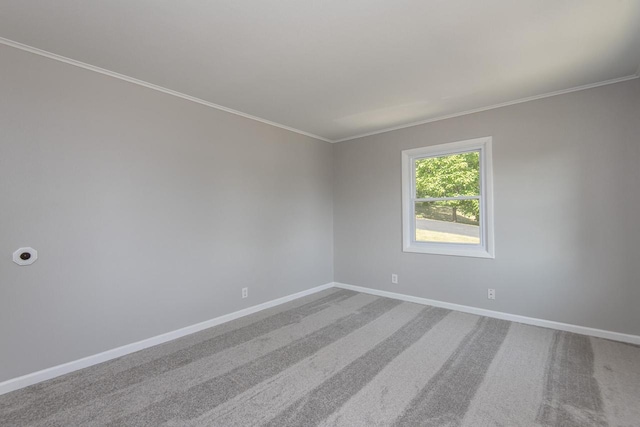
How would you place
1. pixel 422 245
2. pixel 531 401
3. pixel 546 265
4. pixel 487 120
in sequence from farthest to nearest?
1. pixel 422 245
2. pixel 487 120
3. pixel 546 265
4. pixel 531 401

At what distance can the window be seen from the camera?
3643 millimetres

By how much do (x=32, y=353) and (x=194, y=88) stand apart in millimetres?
2570

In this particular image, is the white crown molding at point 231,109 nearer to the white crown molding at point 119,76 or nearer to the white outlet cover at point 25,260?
the white crown molding at point 119,76

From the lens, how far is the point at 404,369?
2402mm

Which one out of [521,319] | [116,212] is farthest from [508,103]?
[116,212]

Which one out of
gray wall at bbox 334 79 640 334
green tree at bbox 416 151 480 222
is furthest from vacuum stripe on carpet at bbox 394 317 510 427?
green tree at bbox 416 151 480 222

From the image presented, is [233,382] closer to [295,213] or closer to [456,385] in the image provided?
[456,385]

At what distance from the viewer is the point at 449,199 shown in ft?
13.0

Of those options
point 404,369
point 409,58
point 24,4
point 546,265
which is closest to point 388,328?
point 404,369

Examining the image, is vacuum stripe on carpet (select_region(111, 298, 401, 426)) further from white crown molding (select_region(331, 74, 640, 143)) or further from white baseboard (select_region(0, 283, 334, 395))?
white crown molding (select_region(331, 74, 640, 143))

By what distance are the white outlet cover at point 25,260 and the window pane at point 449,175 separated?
413 cm

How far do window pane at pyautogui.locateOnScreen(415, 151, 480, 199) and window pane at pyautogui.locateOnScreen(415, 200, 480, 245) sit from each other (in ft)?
0.47

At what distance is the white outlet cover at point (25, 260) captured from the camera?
2178 mm

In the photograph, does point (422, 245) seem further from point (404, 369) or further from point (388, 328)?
point (404, 369)
